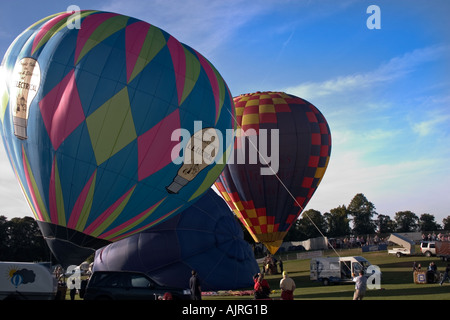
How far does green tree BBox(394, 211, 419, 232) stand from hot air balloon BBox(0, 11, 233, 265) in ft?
302

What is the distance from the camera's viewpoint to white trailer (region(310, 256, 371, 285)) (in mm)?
21188

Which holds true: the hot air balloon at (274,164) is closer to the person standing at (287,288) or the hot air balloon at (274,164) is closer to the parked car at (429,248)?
the parked car at (429,248)

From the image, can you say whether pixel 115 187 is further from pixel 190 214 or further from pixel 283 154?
pixel 283 154

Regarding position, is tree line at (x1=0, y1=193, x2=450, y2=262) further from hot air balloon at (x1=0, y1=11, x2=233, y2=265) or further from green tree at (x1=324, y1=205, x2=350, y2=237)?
hot air balloon at (x1=0, y1=11, x2=233, y2=265)

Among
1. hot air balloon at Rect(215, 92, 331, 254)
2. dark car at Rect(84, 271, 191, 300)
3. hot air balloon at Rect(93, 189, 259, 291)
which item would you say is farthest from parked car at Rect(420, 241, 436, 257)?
dark car at Rect(84, 271, 191, 300)

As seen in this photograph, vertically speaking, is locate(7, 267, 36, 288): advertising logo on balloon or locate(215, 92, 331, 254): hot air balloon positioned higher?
locate(215, 92, 331, 254): hot air balloon

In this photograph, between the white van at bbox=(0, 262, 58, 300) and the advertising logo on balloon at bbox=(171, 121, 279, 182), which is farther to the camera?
the advertising logo on balloon at bbox=(171, 121, 279, 182)

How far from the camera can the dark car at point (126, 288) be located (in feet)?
44.7

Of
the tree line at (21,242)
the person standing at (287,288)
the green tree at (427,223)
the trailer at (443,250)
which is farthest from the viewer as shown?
the green tree at (427,223)

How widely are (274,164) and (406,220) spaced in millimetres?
82885

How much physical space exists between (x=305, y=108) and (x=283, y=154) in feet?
11.2

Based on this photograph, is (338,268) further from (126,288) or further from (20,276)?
(20,276)

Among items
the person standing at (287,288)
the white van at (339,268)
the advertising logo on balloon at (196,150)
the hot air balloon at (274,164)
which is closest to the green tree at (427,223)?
the hot air balloon at (274,164)
